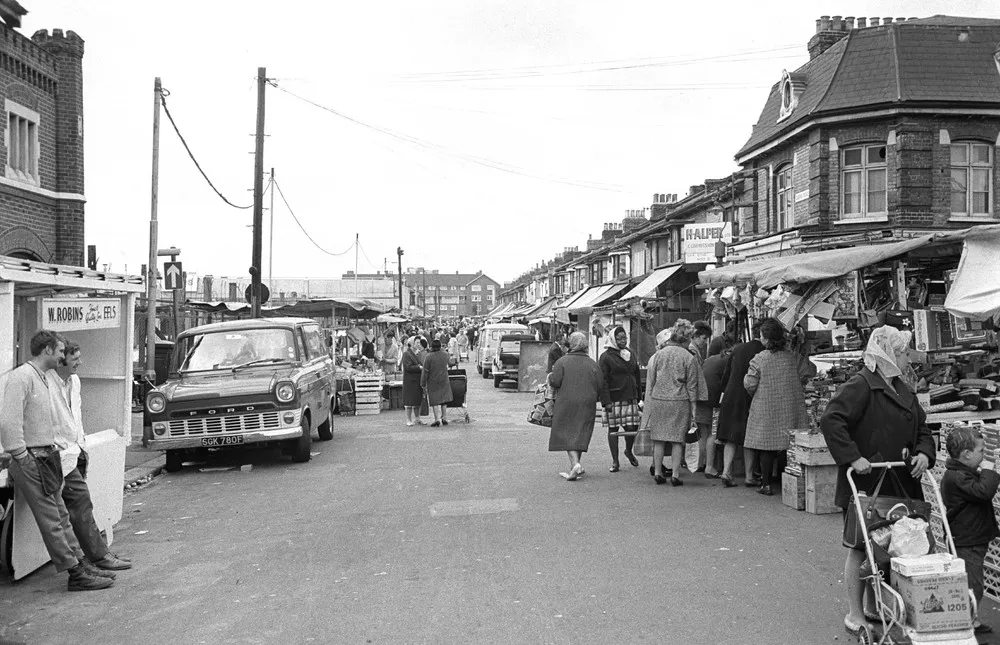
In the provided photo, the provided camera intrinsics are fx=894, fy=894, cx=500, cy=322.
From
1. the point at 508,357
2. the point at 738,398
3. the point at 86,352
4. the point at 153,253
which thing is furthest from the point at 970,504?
the point at 508,357

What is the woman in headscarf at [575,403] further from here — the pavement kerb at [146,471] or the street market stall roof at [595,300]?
the street market stall roof at [595,300]

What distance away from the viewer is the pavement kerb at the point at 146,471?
38.0 feet

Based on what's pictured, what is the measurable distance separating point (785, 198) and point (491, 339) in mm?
12733

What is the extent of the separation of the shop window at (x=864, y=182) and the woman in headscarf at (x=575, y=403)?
14229mm

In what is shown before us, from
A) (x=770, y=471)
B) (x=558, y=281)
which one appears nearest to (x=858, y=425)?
(x=770, y=471)

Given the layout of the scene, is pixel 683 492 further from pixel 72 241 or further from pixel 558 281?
pixel 558 281

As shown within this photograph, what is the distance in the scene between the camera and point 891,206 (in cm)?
2197

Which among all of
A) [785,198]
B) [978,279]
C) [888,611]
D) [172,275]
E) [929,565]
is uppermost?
[785,198]

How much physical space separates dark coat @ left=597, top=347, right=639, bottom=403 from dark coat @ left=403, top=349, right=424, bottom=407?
7.24 meters

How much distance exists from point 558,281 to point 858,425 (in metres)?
62.7

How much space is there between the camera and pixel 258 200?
22.9 metres

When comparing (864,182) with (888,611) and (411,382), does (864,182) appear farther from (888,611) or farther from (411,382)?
(888,611)

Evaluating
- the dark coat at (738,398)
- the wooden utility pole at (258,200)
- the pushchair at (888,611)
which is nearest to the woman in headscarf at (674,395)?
the dark coat at (738,398)

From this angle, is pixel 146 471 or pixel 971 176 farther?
pixel 971 176
